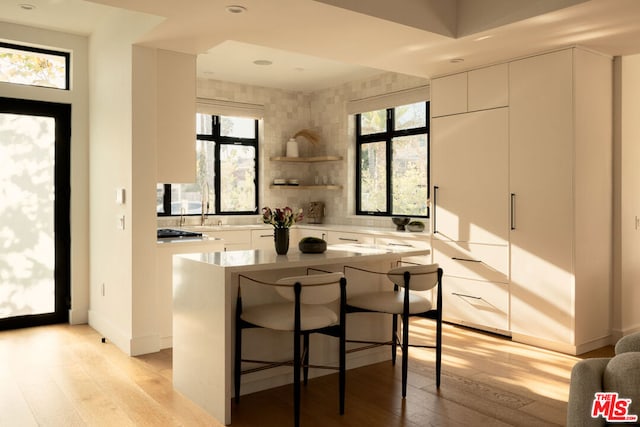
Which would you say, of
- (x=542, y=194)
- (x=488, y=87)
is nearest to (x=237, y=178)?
(x=488, y=87)

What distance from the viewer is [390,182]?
22.4 feet

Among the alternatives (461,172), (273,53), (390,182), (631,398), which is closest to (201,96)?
(273,53)

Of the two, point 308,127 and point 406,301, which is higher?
point 308,127

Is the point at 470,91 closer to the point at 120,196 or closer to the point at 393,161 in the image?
the point at 393,161

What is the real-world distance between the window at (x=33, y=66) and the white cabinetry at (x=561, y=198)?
4233 mm

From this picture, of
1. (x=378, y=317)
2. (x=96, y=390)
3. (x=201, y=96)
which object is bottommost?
(x=96, y=390)

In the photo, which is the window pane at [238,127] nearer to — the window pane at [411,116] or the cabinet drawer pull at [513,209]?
the window pane at [411,116]

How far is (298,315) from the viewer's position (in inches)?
114

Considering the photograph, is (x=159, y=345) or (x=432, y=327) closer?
(x=159, y=345)

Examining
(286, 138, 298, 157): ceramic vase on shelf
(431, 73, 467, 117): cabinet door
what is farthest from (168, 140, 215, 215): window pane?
(431, 73, 467, 117): cabinet door

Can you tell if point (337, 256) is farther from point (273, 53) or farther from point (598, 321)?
point (273, 53)

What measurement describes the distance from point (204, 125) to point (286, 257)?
4059mm

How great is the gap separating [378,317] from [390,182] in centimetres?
301

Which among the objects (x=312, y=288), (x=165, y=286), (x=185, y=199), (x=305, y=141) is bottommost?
(x=165, y=286)
